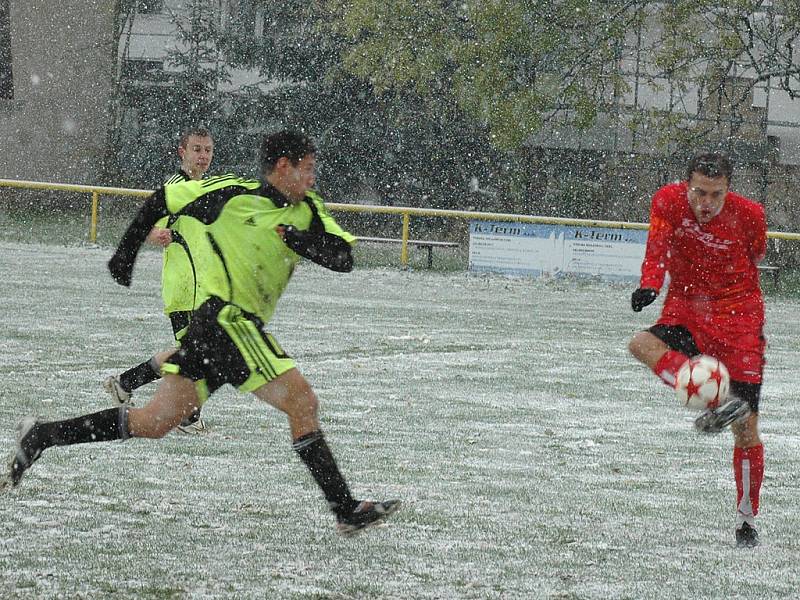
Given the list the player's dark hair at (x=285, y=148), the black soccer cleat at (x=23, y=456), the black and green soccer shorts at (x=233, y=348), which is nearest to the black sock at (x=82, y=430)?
the black soccer cleat at (x=23, y=456)

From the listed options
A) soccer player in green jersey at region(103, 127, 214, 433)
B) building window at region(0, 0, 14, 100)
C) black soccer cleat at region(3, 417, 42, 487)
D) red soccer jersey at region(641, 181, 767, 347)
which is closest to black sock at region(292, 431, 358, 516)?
black soccer cleat at region(3, 417, 42, 487)

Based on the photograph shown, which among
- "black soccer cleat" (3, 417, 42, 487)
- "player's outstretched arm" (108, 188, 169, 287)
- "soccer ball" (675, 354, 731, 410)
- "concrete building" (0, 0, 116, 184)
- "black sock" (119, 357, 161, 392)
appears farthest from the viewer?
"concrete building" (0, 0, 116, 184)

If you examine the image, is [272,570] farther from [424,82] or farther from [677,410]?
[424,82]

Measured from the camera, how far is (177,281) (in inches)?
322

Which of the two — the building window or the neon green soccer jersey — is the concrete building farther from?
the neon green soccer jersey

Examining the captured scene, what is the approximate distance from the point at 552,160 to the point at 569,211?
6.77 feet

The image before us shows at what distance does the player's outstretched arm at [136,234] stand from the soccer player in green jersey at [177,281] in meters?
1.74

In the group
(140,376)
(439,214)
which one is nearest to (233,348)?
(140,376)

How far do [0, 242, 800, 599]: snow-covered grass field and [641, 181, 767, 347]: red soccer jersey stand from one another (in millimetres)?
930

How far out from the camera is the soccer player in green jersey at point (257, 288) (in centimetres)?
566

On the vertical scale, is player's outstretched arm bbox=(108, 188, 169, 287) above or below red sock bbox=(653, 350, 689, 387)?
above

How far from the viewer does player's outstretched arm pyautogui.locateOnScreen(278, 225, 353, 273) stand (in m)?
5.63

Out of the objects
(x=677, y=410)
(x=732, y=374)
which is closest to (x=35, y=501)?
(x=732, y=374)

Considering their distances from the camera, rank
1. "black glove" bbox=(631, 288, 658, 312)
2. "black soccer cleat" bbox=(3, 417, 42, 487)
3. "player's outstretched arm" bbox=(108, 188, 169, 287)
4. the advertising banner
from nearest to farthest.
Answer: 1. "player's outstretched arm" bbox=(108, 188, 169, 287)
2. "black soccer cleat" bbox=(3, 417, 42, 487)
3. "black glove" bbox=(631, 288, 658, 312)
4. the advertising banner
